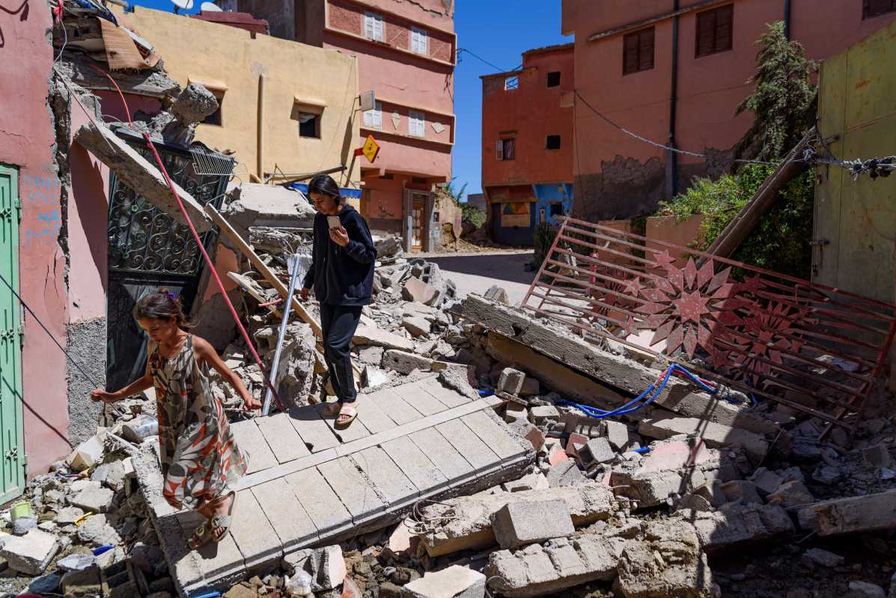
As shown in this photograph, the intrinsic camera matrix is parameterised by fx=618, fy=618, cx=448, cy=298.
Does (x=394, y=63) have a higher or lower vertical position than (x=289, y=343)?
higher

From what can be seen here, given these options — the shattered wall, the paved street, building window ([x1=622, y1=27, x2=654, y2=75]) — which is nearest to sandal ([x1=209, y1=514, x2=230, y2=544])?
the shattered wall

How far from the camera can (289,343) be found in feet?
18.2

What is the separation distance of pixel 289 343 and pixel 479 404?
1.92 m

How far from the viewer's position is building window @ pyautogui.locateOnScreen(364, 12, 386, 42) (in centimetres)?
2203

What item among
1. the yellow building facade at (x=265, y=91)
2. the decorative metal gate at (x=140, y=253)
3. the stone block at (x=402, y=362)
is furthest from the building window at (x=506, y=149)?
the stone block at (x=402, y=362)

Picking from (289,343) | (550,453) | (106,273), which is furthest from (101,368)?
(550,453)

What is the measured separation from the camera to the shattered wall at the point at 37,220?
4.46m

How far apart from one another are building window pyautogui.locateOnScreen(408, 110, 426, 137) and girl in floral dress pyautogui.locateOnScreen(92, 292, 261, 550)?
21.4 meters

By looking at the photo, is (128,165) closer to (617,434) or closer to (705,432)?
(617,434)

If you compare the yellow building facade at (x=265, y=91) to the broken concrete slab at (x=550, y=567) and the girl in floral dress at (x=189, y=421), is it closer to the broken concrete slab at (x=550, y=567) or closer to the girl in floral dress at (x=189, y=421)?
the girl in floral dress at (x=189, y=421)

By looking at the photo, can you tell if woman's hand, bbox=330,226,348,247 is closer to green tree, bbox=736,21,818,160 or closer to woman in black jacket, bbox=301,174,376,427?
woman in black jacket, bbox=301,174,376,427

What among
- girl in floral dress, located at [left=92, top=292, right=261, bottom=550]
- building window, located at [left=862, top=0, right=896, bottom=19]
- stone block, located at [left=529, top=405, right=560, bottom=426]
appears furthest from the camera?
building window, located at [left=862, top=0, right=896, bottom=19]

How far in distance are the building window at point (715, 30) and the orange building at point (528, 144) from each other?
10533 mm

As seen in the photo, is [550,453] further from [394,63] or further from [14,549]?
[394,63]
